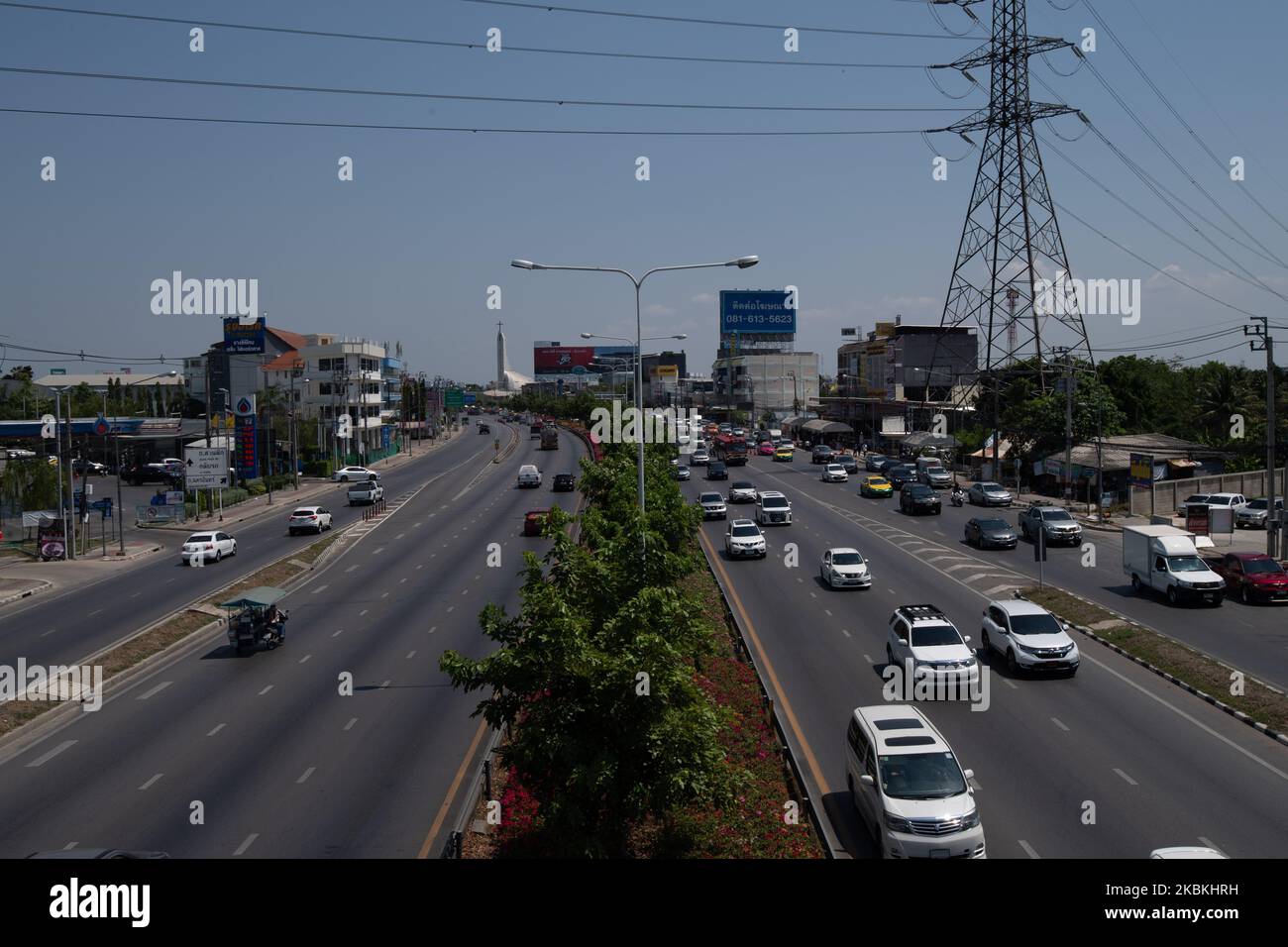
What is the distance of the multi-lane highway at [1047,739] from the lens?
1439cm

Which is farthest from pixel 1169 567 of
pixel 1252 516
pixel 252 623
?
pixel 252 623

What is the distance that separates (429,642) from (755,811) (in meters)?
16.4

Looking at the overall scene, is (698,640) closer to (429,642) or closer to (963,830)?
(963,830)

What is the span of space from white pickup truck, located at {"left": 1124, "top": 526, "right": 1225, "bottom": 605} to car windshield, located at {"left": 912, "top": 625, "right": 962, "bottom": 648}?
39.5 feet

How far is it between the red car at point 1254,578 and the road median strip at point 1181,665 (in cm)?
464

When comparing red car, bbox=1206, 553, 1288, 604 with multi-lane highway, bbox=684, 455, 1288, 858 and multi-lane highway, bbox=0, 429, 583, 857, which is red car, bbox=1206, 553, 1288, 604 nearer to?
multi-lane highway, bbox=684, 455, 1288, 858

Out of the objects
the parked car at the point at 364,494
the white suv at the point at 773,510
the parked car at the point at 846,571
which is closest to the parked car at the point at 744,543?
the parked car at the point at 846,571

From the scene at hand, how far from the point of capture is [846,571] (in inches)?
1366

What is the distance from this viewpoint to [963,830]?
42.8ft

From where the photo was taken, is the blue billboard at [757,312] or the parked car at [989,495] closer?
the parked car at [989,495]

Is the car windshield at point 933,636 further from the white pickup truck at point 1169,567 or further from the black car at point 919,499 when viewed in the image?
the black car at point 919,499

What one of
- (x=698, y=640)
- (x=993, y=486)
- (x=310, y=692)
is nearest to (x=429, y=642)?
(x=310, y=692)

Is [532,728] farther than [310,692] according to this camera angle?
No

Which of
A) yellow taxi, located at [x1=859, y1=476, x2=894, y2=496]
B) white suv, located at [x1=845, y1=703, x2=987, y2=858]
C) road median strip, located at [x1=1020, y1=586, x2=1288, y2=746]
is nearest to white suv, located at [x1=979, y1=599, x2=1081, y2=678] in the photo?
road median strip, located at [x1=1020, y1=586, x2=1288, y2=746]
